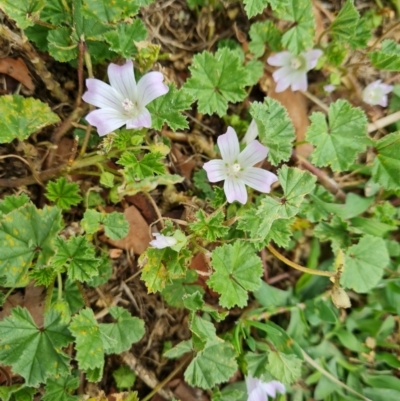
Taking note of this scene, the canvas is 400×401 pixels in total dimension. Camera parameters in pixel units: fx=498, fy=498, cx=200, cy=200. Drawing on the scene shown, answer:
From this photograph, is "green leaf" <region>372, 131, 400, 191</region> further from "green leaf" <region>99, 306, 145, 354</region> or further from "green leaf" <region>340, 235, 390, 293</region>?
"green leaf" <region>99, 306, 145, 354</region>

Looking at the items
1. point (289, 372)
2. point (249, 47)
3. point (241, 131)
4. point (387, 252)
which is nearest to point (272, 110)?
point (241, 131)

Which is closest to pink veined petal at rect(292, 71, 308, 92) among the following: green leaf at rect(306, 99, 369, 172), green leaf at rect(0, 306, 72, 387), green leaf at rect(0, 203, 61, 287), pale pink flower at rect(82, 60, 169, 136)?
green leaf at rect(306, 99, 369, 172)

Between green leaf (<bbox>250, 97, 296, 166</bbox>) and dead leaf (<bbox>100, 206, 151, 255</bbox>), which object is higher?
green leaf (<bbox>250, 97, 296, 166</bbox>)

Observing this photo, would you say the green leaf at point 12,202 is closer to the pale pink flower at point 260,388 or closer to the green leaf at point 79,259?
the green leaf at point 79,259

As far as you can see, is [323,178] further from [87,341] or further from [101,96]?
[87,341]

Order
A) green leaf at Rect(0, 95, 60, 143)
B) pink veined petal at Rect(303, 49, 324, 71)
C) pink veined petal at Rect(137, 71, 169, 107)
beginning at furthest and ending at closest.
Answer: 1. pink veined petal at Rect(303, 49, 324, 71)
2. green leaf at Rect(0, 95, 60, 143)
3. pink veined petal at Rect(137, 71, 169, 107)

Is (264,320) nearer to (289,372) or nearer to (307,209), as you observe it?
(289,372)
